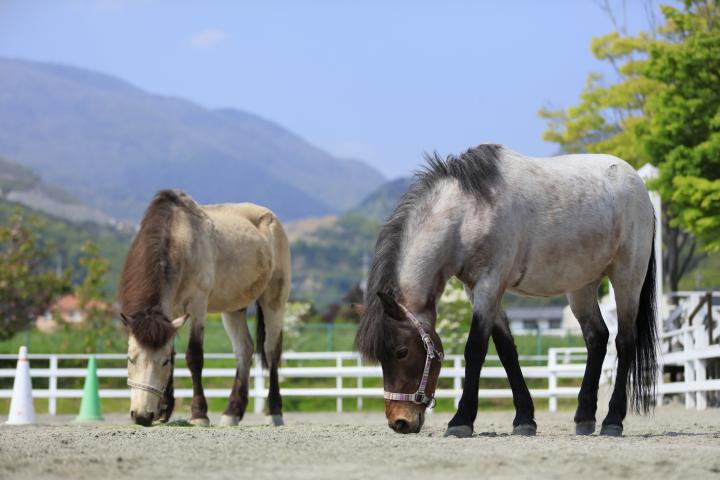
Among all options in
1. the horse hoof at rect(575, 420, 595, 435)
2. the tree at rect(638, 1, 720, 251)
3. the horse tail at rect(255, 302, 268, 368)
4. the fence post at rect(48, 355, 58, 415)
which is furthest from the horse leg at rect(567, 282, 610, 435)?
the fence post at rect(48, 355, 58, 415)

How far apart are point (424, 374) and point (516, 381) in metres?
1.15

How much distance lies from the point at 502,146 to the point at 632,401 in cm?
234

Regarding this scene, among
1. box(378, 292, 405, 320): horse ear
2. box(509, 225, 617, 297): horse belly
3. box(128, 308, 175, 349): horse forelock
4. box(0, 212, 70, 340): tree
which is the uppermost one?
box(0, 212, 70, 340): tree

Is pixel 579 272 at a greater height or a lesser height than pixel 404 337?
greater

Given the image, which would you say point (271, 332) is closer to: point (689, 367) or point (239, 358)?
point (239, 358)

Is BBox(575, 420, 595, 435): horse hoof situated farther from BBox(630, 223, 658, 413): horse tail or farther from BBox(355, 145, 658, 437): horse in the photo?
BBox(630, 223, 658, 413): horse tail

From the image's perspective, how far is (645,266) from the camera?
29.7 feet

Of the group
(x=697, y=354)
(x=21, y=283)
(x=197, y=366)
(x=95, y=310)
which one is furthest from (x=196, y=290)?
(x=95, y=310)

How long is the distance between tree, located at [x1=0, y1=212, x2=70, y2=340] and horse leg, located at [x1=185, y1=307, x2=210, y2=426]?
22102 mm

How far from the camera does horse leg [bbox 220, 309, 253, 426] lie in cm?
1180

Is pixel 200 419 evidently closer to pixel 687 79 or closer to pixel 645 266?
pixel 645 266

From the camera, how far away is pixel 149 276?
1020cm

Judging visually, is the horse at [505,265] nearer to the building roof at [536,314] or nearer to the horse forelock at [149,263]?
the horse forelock at [149,263]

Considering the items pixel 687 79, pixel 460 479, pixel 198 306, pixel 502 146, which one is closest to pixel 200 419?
pixel 198 306
